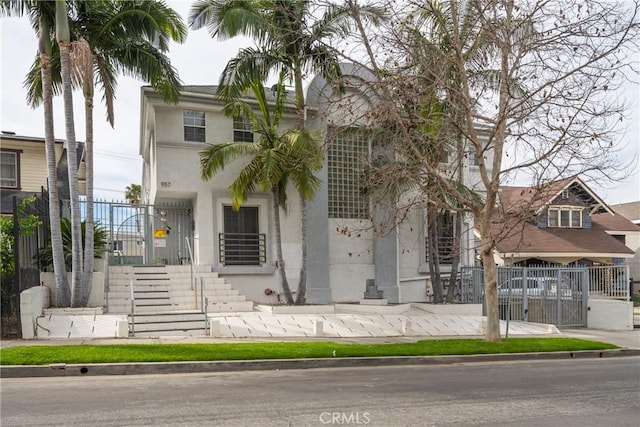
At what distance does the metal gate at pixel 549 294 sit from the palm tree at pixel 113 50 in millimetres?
13988

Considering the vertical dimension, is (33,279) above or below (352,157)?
below

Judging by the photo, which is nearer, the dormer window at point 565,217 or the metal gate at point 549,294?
the metal gate at point 549,294

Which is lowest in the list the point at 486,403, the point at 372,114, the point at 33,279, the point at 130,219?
the point at 486,403

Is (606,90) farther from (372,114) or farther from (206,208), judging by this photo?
(206,208)

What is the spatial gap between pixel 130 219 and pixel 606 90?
15.6 meters

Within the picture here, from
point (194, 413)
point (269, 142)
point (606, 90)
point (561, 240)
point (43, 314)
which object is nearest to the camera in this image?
point (194, 413)

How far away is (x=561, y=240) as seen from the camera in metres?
30.7

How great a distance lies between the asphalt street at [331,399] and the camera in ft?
22.3

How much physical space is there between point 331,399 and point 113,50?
1271cm

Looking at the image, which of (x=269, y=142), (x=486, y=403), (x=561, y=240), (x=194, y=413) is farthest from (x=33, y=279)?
(x=561, y=240)

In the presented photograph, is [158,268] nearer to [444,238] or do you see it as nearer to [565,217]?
[444,238]

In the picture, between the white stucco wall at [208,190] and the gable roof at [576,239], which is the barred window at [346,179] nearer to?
the white stucco wall at [208,190]

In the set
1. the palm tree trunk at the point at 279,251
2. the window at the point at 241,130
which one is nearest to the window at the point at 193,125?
the window at the point at 241,130

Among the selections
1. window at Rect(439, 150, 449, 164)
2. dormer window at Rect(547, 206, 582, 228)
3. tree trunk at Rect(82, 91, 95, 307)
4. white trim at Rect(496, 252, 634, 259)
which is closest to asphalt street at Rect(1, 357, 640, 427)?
tree trunk at Rect(82, 91, 95, 307)
